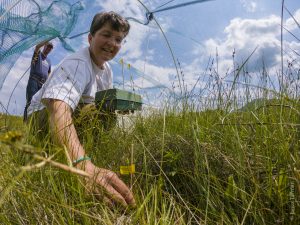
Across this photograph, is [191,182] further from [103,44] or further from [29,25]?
[29,25]

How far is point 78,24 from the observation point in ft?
10.8

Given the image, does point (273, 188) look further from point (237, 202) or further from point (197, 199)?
point (197, 199)

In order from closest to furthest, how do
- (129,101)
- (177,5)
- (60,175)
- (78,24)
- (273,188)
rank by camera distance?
(273,188)
(60,175)
(129,101)
(177,5)
(78,24)

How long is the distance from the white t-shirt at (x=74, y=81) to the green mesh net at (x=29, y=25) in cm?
101

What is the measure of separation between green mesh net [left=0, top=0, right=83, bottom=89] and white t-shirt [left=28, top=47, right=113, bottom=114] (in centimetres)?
101

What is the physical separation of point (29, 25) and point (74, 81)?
1.55 metres

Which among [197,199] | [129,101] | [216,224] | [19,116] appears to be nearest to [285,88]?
[197,199]

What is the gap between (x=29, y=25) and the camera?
9.89 feet

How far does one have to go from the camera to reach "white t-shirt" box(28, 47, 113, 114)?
166 centimetres

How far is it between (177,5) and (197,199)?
2054 millimetres

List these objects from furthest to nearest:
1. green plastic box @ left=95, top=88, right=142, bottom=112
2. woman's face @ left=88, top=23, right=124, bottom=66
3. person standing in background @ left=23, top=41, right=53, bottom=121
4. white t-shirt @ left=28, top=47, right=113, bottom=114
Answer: person standing in background @ left=23, top=41, right=53, bottom=121 → woman's face @ left=88, top=23, right=124, bottom=66 → green plastic box @ left=95, top=88, right=142, bottom=112 → white t-shirt @ left=28, top=47, right=113, bottom=114

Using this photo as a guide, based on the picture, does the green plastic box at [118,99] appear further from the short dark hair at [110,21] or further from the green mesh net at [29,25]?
the green mesh net at [29,25]

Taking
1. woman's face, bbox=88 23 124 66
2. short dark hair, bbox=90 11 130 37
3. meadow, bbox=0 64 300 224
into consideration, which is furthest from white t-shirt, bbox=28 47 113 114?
meadow, bbox=0 64 300 224

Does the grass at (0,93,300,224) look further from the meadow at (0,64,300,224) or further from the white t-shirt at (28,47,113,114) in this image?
the white t-shirt at (28,47,113,114)
